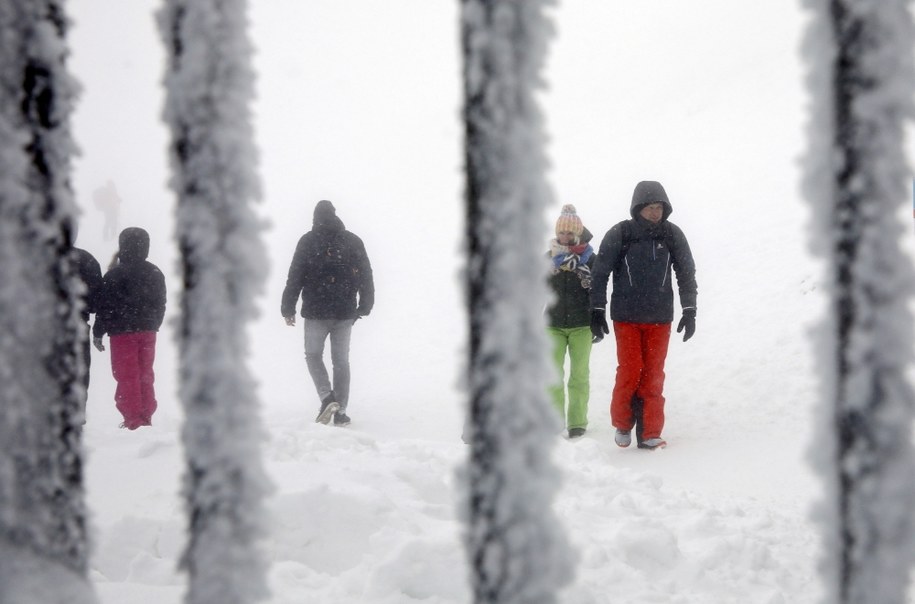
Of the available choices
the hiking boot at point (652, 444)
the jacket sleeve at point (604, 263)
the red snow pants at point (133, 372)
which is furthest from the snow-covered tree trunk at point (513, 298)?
the red snow pants at point (133, 372)

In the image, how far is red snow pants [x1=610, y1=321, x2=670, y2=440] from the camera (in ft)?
20.3

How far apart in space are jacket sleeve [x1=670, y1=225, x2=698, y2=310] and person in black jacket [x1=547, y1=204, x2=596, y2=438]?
0.84 m

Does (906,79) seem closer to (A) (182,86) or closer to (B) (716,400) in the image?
(A) (182,86)

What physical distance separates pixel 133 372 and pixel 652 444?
16.4 feet

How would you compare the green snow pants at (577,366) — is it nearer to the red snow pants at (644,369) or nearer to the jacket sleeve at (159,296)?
the red snow pants at (644,369)

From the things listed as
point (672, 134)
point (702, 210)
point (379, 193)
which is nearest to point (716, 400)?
point (702, 210)

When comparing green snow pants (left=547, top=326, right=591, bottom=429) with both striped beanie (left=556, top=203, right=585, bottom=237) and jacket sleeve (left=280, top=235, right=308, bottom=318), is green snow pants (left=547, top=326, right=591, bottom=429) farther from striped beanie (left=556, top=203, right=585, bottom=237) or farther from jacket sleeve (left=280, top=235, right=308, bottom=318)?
jacket sleeve (left=280, top=235, right=308, bottom=318)

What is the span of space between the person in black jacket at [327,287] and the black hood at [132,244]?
4.66ft

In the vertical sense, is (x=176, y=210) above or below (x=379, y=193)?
below

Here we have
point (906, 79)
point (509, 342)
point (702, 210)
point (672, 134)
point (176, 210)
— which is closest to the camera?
point (906, 79)

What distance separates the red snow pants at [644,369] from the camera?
6.19 meters

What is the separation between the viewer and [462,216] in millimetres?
1034

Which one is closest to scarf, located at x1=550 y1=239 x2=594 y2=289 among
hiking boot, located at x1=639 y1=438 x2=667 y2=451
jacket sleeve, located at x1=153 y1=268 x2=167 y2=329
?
hiking boot, located at x1=639 y1=438 x2=667 y2=451

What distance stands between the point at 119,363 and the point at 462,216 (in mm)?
6858
